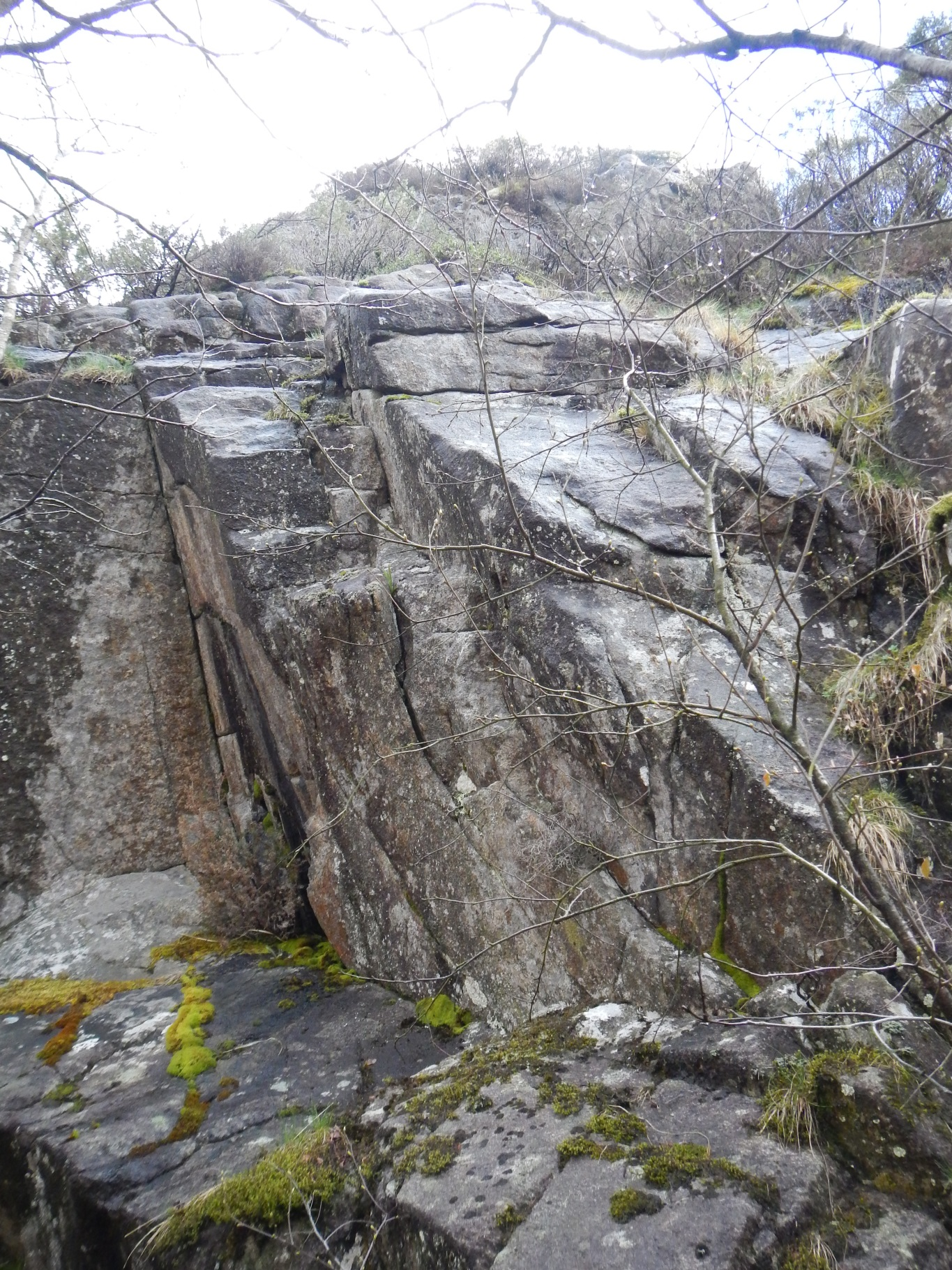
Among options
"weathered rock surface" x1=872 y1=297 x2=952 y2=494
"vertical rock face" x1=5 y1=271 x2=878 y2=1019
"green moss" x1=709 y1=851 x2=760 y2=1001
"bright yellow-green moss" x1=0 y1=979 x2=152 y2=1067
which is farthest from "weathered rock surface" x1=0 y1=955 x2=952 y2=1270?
"weathered rock surface" x1=872 y1=297 x2=952 y2=494

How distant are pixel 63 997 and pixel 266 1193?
2.35m

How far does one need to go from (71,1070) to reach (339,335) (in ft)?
14.8

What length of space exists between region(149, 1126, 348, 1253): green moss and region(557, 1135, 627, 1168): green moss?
30.7 inches

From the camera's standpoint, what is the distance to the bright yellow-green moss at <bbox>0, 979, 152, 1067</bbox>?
4215 mm

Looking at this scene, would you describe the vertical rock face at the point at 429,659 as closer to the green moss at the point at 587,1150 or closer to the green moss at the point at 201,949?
the green moss at the point at 201,949

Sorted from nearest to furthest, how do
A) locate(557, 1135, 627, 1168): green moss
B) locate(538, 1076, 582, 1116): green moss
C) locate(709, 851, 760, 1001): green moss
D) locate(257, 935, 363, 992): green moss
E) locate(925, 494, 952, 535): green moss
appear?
locate(557, 1135, 627, 1168): green moss → locate(538, 1076, 582, 1116): green moss → locate(709, 851, 760, 1001): green moss → locate(925, 494, 952, 535): green moss → locate(257, 935, 363, 992): green moss

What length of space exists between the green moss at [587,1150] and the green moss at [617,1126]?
0.11ft

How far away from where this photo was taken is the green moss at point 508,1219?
2.22 meters

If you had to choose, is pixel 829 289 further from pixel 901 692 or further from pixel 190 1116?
pixel 190 1116

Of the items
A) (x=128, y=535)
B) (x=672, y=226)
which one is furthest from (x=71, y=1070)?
(x=672, y=226)

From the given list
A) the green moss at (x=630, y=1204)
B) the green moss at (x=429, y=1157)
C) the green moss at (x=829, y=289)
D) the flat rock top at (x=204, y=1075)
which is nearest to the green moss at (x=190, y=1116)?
the flat rock top at (x=204, y=1075)

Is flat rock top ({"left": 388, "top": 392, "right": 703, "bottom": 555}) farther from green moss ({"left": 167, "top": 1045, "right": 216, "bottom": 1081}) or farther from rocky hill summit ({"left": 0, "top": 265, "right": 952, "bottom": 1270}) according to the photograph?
green moss ({"left": 167, "top": 1045, "right": 216, "bottom": 1081})

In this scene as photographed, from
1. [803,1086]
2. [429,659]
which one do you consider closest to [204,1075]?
[429,659]

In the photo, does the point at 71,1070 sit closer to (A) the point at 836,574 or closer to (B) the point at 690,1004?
(B) the point at 690,1004
